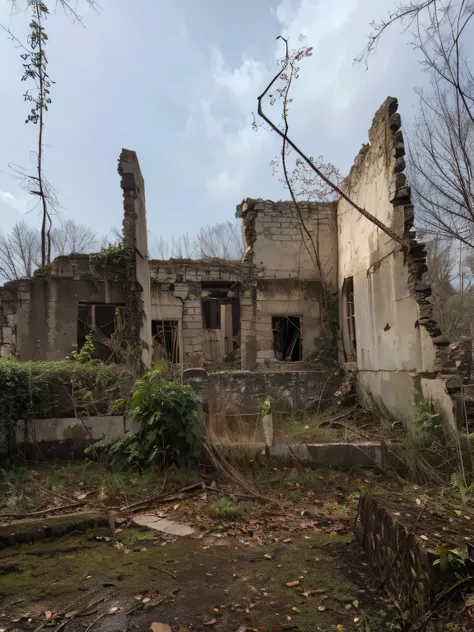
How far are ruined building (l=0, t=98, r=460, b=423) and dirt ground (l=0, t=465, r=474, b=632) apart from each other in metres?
3.44

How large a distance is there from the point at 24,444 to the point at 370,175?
29.1 feet

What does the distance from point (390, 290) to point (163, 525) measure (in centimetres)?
623

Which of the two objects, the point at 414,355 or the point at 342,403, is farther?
the point at 342,403

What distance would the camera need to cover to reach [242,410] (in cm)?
845

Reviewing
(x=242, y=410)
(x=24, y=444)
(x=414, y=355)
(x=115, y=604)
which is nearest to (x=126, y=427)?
(x=24, y=444)

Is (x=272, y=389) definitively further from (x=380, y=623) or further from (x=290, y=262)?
(x=380, y=623)

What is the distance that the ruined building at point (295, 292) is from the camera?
8.07 meters

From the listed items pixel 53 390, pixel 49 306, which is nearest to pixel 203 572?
pixel 53 390

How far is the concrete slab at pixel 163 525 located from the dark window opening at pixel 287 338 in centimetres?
890

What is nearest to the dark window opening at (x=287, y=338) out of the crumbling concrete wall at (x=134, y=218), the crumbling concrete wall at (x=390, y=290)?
the crumbling concrete wall at (x=390, y=290)

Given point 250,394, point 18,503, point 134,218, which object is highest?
point 134,218

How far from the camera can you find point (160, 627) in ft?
9.00

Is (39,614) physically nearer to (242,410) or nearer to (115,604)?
(115,604)

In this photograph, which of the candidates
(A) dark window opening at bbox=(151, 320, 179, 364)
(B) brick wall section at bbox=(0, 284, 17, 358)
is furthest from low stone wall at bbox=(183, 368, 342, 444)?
(B) brick wall section at bbox=(0, 284, 17, 358)
